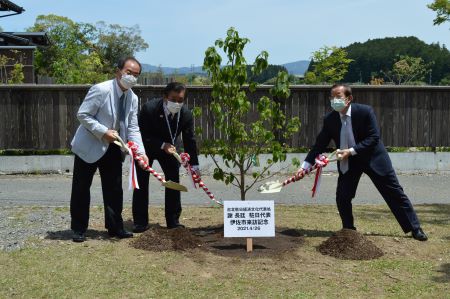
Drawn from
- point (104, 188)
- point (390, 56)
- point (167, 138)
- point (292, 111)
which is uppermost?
point (390, 56)

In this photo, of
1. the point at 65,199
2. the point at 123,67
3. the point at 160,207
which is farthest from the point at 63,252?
the point at 65,199

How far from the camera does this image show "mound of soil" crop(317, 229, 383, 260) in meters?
6.00

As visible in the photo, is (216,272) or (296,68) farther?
(296,68)

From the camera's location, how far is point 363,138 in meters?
6.62

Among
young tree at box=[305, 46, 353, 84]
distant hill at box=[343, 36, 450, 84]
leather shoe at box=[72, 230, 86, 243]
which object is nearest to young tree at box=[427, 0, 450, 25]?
young tree at box=[305, 46, 353, 84]

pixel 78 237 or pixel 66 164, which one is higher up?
pixel 66 164

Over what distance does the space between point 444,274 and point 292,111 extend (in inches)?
285

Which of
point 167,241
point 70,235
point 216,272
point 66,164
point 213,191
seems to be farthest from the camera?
point 66,164

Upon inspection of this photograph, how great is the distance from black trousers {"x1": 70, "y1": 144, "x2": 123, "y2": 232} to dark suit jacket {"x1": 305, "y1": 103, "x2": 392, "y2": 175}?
220cm

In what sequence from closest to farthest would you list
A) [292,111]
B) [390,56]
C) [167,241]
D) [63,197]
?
[167,241], [63,197], [292,111], [390,56]

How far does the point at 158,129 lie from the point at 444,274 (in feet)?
11.2

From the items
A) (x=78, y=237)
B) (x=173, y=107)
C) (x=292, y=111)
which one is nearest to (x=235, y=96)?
(x=173, y=107)

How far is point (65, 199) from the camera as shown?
375 inches

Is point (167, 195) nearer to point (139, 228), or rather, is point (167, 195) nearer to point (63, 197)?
point (139, 228)
